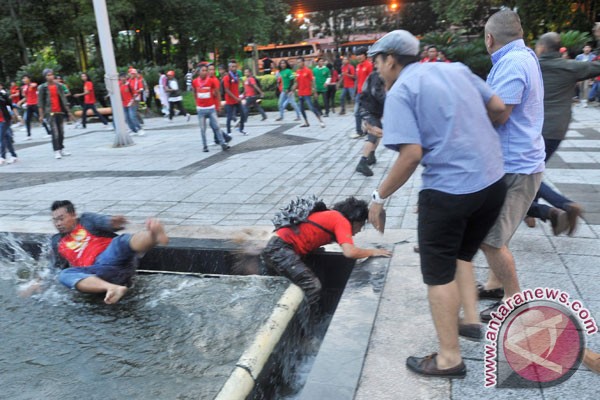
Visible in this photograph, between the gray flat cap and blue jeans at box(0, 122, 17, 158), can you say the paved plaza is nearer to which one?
blue jeans at box(0, 122, 17, 158)

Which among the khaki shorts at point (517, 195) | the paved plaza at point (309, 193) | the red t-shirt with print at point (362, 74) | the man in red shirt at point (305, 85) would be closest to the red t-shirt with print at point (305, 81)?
the man in red shirt at point (305, 85)

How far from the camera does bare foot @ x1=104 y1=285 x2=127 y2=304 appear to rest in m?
4.26

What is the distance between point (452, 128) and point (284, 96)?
44.2 ft

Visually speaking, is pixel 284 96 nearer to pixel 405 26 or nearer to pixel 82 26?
pixel 82 26

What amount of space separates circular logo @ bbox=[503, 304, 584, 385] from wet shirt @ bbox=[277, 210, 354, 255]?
146cm

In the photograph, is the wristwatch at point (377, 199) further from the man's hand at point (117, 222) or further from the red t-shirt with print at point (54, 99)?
the red t-shirt with print at point (54, 99)

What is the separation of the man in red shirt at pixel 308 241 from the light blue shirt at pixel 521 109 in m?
1.36

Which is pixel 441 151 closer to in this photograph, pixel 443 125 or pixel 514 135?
pixel 443 125

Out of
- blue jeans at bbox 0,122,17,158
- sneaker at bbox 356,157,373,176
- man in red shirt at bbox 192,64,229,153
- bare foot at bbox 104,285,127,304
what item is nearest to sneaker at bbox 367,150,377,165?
sneaker at bbox 356,157,373,176

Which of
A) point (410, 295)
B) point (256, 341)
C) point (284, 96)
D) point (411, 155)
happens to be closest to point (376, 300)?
point (410, 295)

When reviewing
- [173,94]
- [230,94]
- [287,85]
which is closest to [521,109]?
[230,94]

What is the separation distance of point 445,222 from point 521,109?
1137 mm

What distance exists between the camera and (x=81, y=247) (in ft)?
15.2

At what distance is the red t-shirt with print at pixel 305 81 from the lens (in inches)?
543
